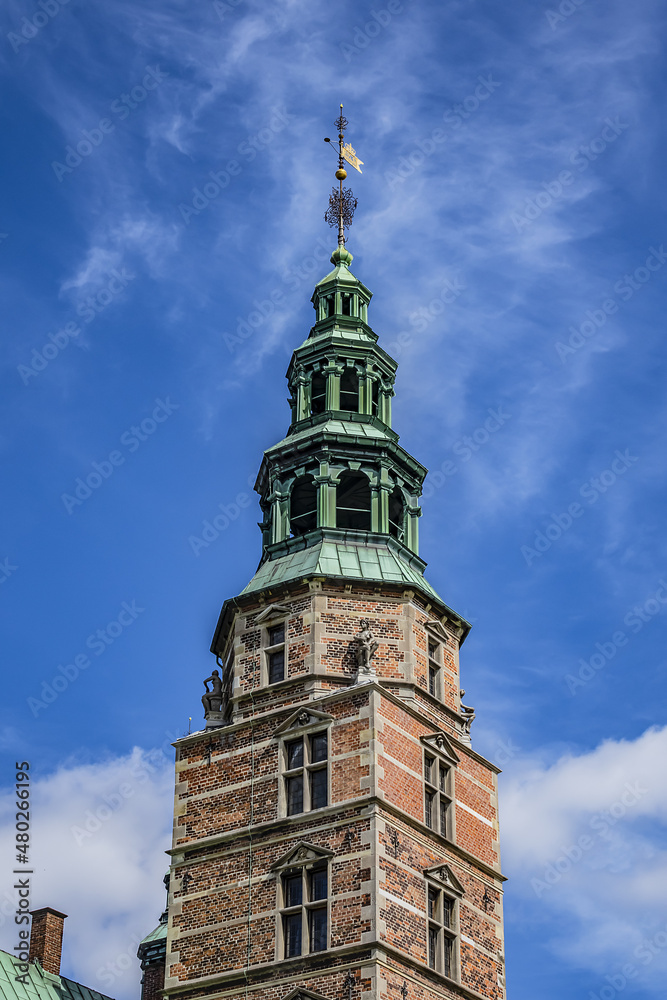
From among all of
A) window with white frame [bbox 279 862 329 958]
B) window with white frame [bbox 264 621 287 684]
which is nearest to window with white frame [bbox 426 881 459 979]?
window with white frame [bbox 279 862 329 958]

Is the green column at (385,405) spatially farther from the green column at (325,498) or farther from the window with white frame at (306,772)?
the window with white frame at (306,772)

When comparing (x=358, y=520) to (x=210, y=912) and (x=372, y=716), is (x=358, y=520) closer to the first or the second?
(x=372, y=716)

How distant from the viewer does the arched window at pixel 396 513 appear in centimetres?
5369

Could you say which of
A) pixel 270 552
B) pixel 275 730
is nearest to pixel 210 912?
pixel 275 730

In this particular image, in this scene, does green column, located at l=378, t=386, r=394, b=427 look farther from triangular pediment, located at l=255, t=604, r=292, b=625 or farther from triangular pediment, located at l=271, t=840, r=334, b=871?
triangular pediment, located at l=271, t=840, r=334, b=871

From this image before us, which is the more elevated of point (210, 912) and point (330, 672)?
point (330, 672)

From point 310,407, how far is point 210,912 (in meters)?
18.3

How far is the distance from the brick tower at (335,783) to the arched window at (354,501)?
78 cm

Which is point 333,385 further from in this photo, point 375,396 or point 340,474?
point 340,474

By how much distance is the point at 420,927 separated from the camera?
4319cm

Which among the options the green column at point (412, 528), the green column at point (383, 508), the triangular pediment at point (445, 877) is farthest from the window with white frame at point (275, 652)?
the triangular pediment at point (445, 877)

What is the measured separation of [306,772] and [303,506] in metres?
A: 12.4

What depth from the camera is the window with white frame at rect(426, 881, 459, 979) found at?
43688 mm

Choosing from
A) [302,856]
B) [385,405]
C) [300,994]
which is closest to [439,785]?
[302,856]
